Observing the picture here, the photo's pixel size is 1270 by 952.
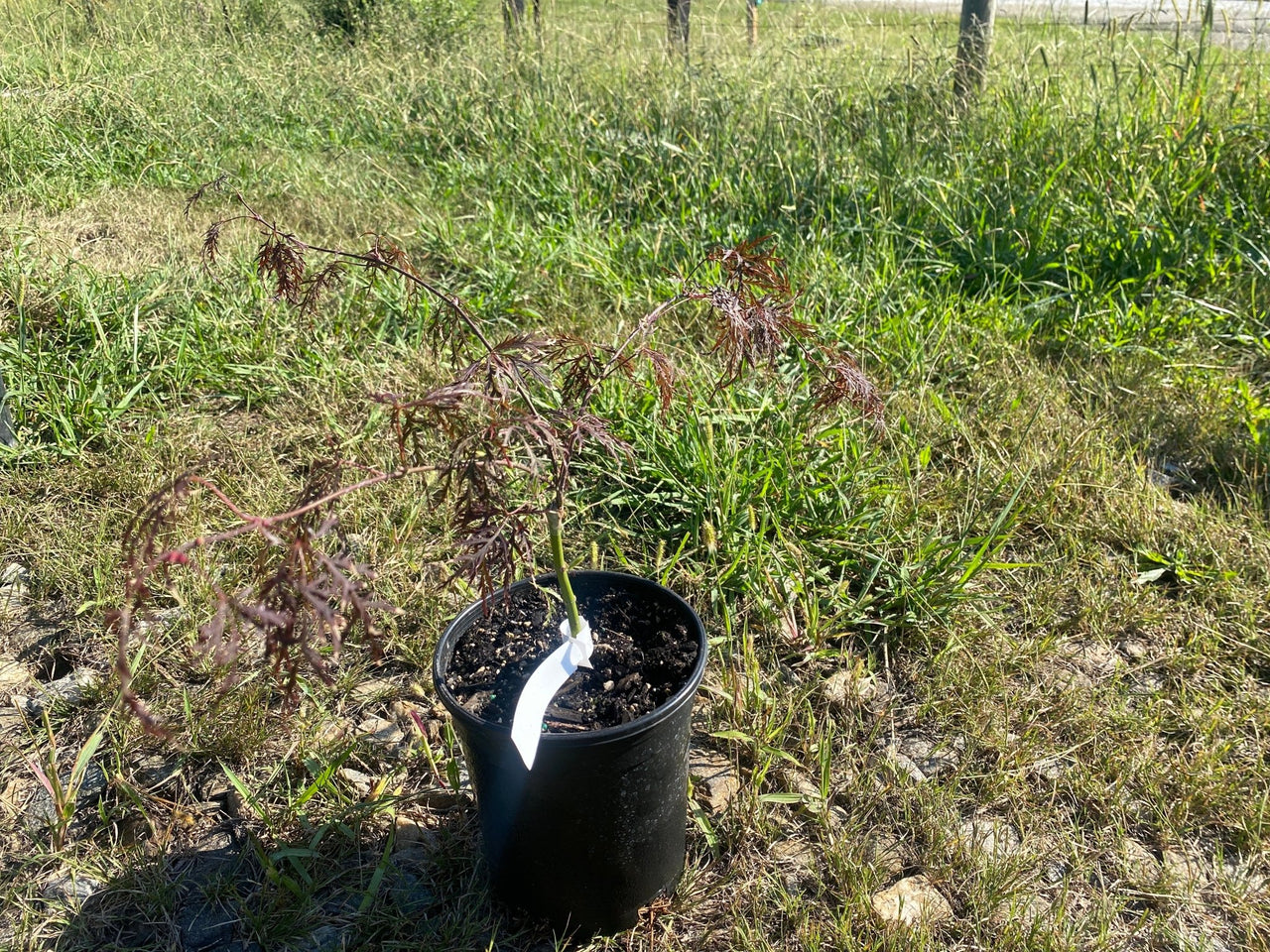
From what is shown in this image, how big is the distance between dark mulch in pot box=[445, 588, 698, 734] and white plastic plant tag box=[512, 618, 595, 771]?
0.08 metres

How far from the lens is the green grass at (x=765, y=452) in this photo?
73.9 inches

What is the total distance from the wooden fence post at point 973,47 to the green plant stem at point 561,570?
3.64 metres

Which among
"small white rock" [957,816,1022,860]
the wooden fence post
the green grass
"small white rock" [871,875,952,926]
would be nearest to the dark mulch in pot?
the green grass

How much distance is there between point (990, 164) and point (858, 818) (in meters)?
3.08

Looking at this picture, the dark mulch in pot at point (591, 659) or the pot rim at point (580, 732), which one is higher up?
the pot rim at point (580, 732)

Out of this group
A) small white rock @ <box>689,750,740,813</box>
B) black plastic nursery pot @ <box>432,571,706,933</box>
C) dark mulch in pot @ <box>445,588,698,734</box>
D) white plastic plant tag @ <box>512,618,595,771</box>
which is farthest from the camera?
small white rock @ <box>689,750,740,813</box>

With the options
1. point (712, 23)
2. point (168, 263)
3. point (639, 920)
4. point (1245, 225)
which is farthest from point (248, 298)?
point (1245, 225)

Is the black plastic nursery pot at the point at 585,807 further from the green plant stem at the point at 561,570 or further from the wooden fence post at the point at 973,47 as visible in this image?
the wooden fence post at the point at 973,47

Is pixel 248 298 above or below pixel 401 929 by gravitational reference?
above

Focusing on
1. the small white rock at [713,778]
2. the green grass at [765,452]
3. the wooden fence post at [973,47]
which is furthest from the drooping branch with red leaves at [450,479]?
the wooden fence post at [973,47]

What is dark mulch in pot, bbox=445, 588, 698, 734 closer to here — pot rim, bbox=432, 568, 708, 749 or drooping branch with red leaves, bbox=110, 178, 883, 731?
pot rim, bbox=432, 568, 708, 749

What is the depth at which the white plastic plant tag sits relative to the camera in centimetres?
142

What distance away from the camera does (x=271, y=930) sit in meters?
1.73

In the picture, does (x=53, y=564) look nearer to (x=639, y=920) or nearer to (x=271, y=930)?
(x=271, y=930)
